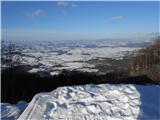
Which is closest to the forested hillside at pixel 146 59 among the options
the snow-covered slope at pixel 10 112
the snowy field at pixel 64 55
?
the snowy field at pixel 64 55

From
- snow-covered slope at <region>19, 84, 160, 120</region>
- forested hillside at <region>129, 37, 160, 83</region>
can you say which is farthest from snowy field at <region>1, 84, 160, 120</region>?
forested hillside at <region>129, 37, 160, 83</region>

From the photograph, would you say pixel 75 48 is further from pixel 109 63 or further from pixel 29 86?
pixel 29 86

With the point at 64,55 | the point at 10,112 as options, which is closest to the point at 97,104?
the point at 10,112

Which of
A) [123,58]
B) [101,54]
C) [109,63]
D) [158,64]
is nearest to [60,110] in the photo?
[158,64]

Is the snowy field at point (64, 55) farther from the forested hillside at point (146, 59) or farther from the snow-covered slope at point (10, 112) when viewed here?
the snow-covered slope at point (10, 112)

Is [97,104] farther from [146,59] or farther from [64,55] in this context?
[64,55]

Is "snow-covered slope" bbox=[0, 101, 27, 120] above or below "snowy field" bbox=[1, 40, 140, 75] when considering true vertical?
below

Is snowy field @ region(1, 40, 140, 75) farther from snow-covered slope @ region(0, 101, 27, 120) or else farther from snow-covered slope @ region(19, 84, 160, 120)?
snow-covered slope @ region(19, 84, 160, 120)

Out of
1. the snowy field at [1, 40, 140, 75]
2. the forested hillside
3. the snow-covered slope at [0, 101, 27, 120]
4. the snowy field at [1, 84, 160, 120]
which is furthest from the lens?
the snowy field at [1, 40, 140, 75]
